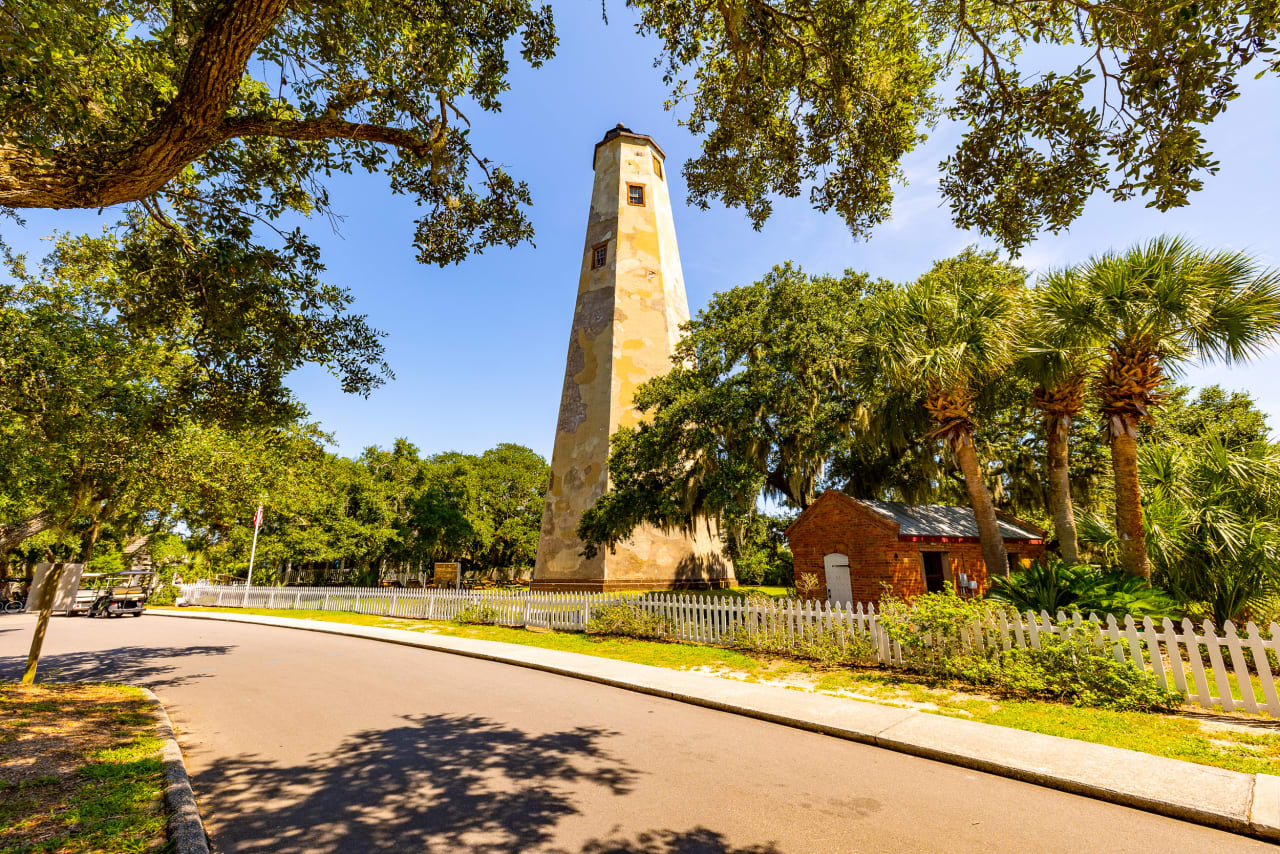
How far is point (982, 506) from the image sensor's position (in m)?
13.1

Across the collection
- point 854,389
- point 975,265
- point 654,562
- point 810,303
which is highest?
point 975,265

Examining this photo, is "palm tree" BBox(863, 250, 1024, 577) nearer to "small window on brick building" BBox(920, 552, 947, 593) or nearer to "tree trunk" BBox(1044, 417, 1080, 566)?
"tree trunk" BBox(1044, 417, 1080, 566)

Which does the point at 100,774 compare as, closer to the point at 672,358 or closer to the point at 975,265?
the point at 672,358

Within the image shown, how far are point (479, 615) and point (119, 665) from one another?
876 cm

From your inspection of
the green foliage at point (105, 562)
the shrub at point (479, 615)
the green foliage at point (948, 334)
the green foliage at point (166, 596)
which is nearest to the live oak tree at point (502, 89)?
the green foliage at point (948, 334)

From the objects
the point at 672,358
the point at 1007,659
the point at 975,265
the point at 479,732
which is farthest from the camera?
the point at 672,358

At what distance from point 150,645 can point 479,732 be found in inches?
501

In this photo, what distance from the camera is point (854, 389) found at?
17.5 metres

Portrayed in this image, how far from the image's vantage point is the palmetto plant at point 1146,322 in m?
9.70

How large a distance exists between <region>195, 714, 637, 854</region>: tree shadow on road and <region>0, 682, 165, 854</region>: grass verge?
47 centimetres

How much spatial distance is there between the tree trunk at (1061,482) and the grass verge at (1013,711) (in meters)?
7.75

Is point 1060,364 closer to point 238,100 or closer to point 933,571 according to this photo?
point 933,571

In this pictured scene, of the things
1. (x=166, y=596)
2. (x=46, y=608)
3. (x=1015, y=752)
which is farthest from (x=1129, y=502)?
(x=166, y=596)

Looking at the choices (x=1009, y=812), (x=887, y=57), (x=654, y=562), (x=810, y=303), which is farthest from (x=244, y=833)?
(x=810, y=303)
